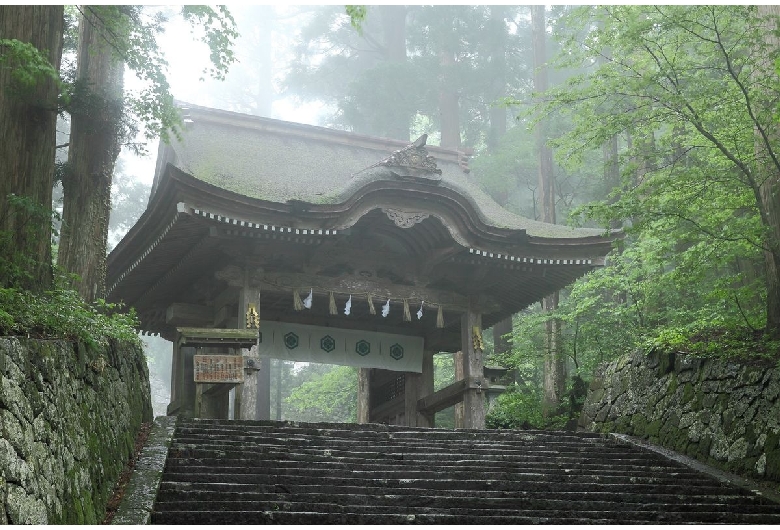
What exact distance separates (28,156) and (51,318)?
5.91 feet

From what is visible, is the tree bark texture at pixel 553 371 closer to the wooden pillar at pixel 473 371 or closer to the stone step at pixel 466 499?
the wooden pillar at pixel 473 371

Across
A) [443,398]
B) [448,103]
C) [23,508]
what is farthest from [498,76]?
[23,508]

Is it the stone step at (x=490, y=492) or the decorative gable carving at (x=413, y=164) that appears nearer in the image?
the stone step at (x=490, y=492)

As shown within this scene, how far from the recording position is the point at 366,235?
11914 mm

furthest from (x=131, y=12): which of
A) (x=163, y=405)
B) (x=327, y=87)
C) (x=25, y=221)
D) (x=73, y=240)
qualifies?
(x=163, y=405)

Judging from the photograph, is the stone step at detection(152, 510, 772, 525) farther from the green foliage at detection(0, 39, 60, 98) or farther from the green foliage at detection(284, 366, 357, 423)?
the green foliage at detection(284, 366, 357, 423)

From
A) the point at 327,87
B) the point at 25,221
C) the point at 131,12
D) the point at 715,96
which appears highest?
the point at 327,87

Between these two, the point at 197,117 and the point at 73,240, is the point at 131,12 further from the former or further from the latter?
the point at 197,117

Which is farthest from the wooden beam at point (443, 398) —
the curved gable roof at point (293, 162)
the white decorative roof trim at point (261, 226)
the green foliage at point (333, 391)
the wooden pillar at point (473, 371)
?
the green foliage at point (333, 391)

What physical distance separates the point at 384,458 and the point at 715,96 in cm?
486

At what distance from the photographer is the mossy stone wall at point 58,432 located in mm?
3391

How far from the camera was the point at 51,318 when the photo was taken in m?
4.85

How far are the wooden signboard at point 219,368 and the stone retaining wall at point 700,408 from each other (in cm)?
441

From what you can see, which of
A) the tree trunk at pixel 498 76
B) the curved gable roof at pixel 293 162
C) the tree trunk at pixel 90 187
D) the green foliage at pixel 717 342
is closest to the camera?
the green foliage at pixel 717 342
